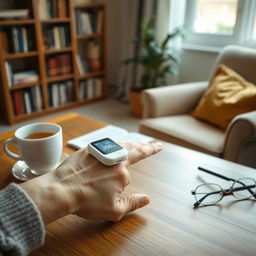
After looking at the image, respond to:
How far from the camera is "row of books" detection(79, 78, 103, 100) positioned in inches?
130

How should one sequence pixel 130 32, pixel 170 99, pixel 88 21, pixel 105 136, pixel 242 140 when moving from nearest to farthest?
pixel 105 136 < pixel 242 140 < pixel 170 99 < pixel 88 21 < pixel 130 32

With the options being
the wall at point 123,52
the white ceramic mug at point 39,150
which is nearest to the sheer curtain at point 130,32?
the wall at point 123,52

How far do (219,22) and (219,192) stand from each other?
2405 millimetres

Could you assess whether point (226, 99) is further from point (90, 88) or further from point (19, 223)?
point (90, 88)

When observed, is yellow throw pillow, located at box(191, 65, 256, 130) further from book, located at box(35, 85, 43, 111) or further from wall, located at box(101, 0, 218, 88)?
book, located at box(35, 85, 43, 111)

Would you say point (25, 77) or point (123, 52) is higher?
point (123, 52)

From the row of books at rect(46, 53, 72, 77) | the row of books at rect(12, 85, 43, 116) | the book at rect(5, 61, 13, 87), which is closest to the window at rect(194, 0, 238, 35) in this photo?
the row of books at rect(46, 53, 72, 77)

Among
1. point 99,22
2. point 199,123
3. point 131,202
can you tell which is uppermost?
point 99,22

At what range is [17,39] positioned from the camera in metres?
2.64

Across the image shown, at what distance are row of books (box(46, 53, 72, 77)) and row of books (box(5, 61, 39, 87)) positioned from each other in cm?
16

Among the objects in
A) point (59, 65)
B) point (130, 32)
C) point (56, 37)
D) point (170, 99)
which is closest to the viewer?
point (170, 99)

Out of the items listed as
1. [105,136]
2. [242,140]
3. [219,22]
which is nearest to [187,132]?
[242,140]

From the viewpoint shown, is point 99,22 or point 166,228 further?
point 99,22

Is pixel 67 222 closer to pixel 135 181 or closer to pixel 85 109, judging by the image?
Result: pixel 135 181
